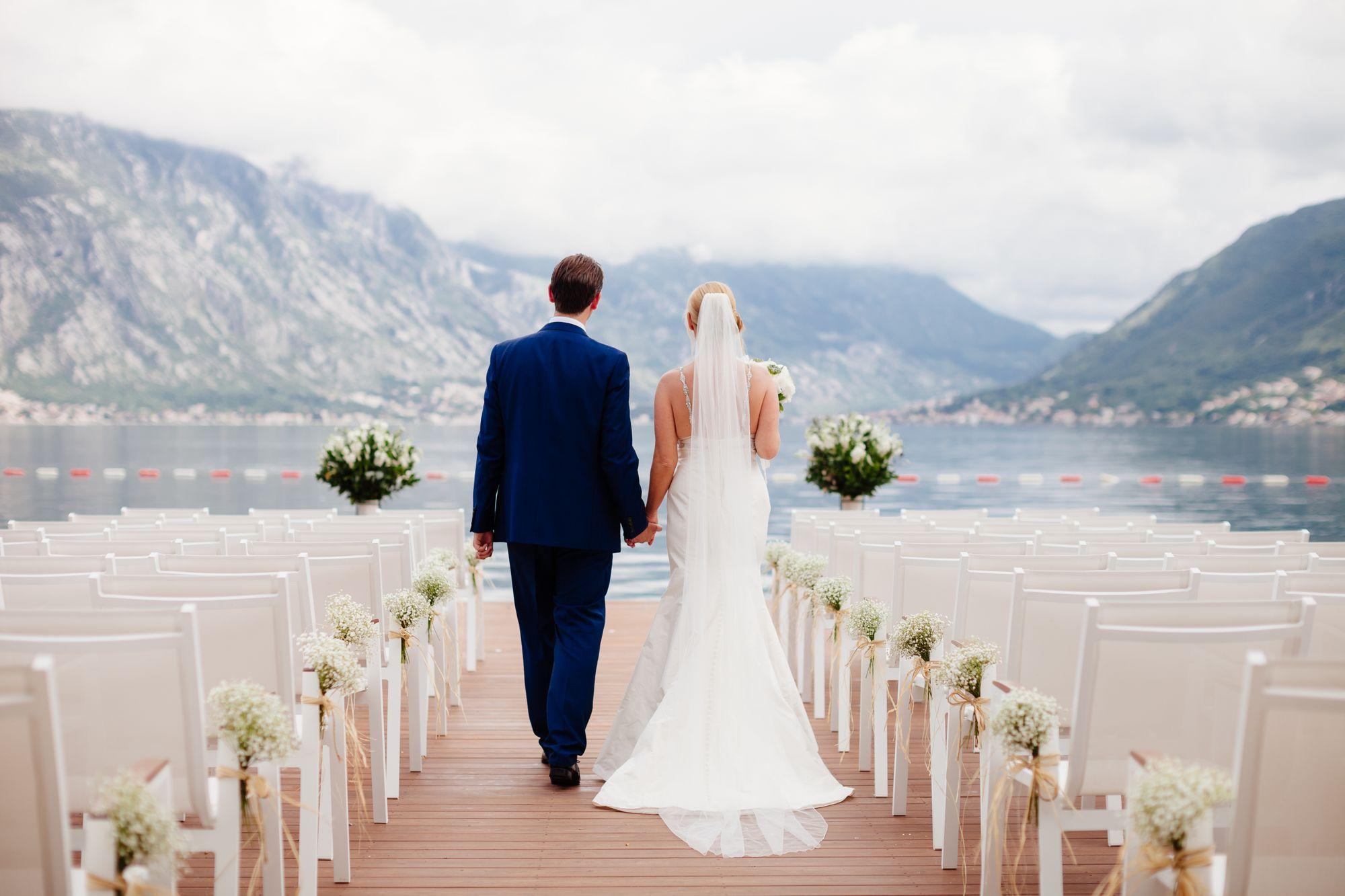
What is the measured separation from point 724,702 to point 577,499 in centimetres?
99

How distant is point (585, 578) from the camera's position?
4.33 metres

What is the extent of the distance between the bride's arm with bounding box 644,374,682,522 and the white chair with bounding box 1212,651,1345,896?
2.68 metres

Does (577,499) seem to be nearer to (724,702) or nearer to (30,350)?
(724,702)

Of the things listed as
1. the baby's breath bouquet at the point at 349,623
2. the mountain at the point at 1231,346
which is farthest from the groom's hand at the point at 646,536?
the mountain at the point at 1231,346

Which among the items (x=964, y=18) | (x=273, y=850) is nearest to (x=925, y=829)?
(x=273, y=850)

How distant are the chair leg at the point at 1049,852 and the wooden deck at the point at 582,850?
0.71m

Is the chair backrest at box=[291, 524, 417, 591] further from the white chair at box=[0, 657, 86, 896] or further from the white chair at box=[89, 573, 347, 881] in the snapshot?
the white chair at box=[0, 657, 86, 896]

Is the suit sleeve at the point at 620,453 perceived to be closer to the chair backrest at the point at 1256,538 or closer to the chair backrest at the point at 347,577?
the chair backrest at the point at 347,577

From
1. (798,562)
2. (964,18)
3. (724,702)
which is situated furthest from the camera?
(964,18)

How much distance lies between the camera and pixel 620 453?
4.27 m

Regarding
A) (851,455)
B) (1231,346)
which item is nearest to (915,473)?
(851,455)

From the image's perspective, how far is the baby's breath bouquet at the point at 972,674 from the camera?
10.2ft

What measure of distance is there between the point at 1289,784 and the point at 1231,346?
4897 inches

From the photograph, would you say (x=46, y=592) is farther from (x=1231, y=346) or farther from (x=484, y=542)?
(x=1231, y=346)
